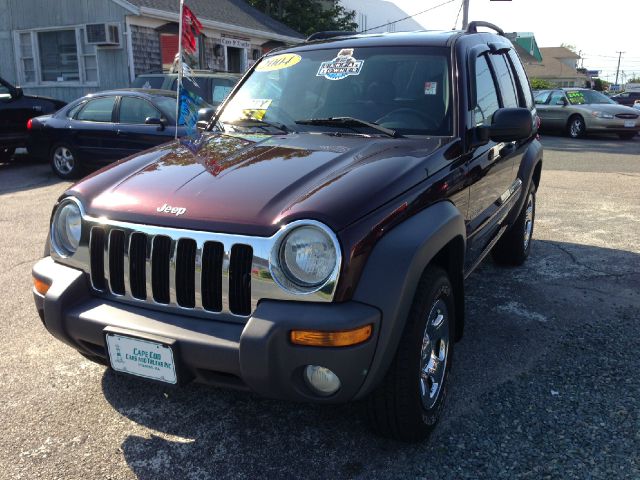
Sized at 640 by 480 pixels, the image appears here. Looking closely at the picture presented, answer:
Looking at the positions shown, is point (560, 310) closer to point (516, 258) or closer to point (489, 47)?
point (516, 258)

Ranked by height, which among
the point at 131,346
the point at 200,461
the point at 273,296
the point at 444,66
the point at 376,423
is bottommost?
the point at 200,461

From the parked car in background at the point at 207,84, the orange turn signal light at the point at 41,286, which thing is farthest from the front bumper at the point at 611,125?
the orange turn signal light at the point at 41,286

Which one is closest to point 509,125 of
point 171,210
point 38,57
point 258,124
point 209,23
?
point 258,124

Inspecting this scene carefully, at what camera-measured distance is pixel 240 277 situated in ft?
7.52

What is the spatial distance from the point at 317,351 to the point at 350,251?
380 mm

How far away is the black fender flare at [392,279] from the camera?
220cm

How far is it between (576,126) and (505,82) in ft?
48.4

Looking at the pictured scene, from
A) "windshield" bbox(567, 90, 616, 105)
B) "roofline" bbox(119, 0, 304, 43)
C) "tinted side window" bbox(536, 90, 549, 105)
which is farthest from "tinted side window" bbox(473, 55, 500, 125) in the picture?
"tinted side window" bbox(536, 90, 549, 105)

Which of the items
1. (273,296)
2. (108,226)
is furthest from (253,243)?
(108,226)

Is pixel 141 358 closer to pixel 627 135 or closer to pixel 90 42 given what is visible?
pixel 90 42

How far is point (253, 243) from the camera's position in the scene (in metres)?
2.25

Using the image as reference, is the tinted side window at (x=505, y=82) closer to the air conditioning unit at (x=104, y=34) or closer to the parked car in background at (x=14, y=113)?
the parked car in background at (x=14, y=113)

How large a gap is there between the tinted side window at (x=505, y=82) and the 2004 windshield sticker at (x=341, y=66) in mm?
1126

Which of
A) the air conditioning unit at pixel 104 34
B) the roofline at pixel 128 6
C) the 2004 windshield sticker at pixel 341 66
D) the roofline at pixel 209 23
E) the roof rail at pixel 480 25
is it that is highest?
the roofline at pixel 128 6
